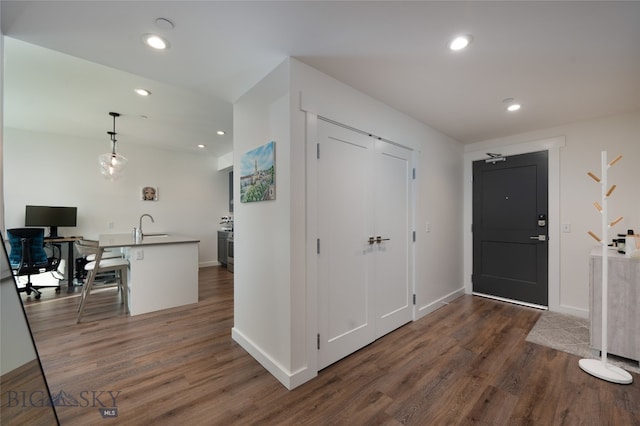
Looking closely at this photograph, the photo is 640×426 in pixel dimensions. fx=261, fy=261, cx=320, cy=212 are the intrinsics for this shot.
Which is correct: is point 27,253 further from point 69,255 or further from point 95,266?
point 95,266

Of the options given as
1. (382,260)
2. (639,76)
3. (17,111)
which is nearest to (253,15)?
(382,260)

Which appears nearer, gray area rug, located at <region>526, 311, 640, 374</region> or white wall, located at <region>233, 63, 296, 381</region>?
white wall, located at <region>233, 63, 296, 381</region>

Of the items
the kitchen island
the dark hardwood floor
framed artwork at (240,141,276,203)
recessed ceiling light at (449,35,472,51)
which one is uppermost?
recessed ceiling light at (449,35,472,51)

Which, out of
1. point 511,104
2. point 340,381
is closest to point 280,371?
point 340,381

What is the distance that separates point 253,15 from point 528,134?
3.99m

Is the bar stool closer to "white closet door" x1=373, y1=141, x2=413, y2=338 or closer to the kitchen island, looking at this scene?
the kitchen island

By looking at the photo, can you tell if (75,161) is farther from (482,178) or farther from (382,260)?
(482,178)

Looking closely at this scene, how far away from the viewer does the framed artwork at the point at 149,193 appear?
5.52 meters

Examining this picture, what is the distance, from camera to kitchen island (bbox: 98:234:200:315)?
3.37 metres

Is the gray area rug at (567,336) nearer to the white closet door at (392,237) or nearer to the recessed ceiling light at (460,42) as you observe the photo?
the white closet door at (392,237)

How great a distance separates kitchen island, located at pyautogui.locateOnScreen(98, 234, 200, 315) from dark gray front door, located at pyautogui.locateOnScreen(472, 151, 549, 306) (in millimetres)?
4436

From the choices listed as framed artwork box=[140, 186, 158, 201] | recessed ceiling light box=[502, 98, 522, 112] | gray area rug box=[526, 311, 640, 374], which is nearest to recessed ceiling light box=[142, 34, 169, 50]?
recessed ceiling light box=[502, 98, 522, 112]

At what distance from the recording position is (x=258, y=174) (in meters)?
2.30

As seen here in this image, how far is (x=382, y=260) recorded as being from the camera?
9.12 feet
